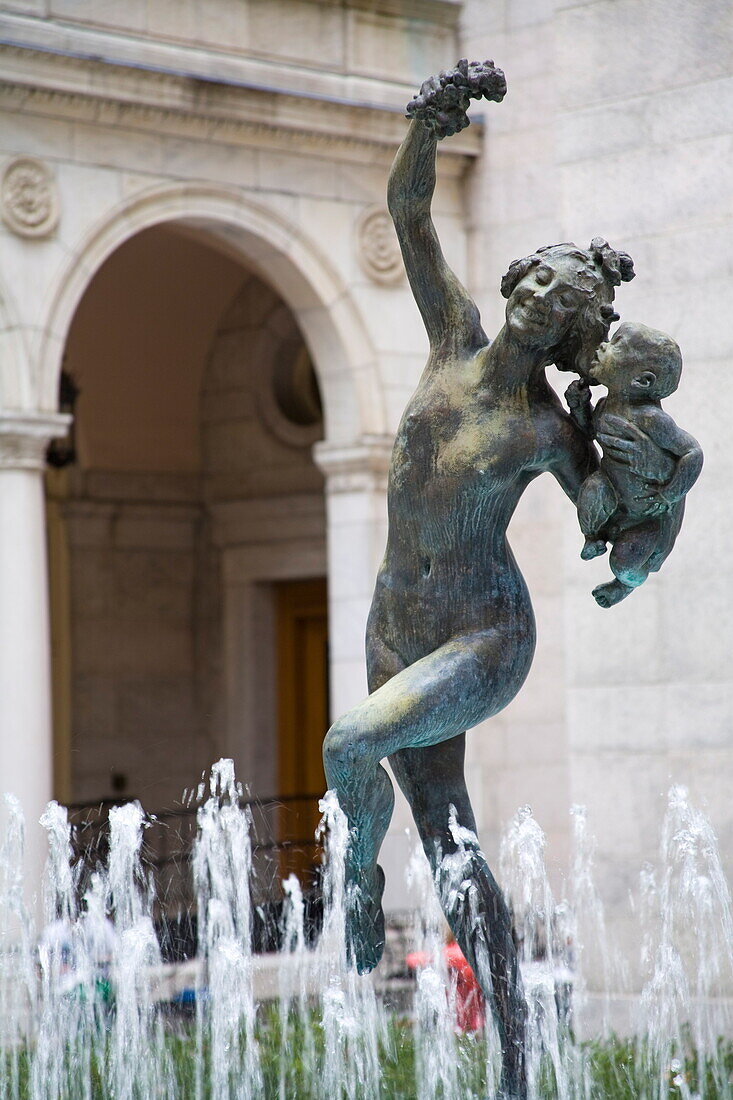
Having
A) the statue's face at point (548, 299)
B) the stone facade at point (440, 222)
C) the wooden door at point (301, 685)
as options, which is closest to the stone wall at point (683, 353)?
the stone facade at point (440, 222)

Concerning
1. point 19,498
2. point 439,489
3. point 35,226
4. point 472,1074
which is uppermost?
point 35,226

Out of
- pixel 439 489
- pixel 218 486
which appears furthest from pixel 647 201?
pixel 218 486

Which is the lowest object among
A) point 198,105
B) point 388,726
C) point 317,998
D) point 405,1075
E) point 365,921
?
point 405,1075

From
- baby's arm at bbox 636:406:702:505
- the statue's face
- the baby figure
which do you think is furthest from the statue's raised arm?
baby's arm at bbox 636:406:702:505

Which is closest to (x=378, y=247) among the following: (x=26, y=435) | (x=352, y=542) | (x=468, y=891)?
(x=352, y=542)

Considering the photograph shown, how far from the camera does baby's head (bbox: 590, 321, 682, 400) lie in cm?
479

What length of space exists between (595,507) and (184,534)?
11.7m

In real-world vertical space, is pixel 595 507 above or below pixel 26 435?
below

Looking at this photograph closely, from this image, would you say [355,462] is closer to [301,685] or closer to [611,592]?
[301,685]

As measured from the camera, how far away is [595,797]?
8.94m

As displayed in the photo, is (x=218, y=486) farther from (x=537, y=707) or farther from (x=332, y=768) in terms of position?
(x=332, y=768)

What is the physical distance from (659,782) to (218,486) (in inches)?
318

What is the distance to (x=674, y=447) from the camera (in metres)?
4.78

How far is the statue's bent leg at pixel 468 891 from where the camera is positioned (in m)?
5.01
